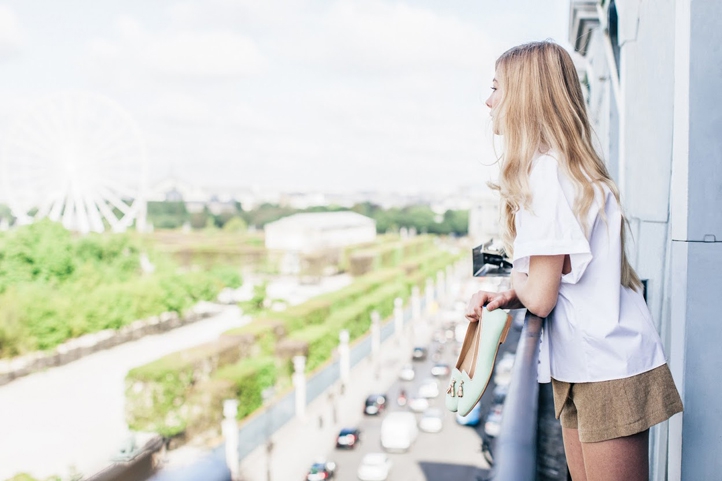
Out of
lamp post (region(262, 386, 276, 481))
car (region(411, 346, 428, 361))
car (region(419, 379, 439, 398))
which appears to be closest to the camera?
lamp post (region(262, 386, 276, 481))

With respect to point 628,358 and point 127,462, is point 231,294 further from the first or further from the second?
point 628,358

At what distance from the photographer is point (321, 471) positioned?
12.5m

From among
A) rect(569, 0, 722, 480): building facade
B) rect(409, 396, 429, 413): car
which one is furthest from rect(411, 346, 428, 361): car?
rect(569, 0, 722, 480): building facade

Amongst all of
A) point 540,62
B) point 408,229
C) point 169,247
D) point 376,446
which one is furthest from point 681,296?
point 408,229

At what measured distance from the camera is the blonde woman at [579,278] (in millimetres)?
899

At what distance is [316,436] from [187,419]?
109 inches

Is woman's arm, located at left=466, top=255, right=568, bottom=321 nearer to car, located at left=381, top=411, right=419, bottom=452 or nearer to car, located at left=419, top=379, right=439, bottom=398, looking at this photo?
car, located at left=381, top=411, right=419, bottom=452

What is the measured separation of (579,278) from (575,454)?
1.02ft

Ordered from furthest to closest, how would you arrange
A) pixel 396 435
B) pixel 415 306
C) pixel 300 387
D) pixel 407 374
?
pixel 415 306 → pixel 407 374 → pixel 300 387 → pixel 396 435

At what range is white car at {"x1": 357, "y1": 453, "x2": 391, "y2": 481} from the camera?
12953 millimetres

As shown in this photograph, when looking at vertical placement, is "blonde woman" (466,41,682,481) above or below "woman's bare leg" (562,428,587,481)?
above

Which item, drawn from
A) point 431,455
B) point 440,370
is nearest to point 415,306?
point 440,370

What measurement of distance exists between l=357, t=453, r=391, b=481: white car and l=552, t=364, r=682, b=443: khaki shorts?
12.6 m

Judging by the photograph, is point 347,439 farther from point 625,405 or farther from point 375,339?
point 625,405
